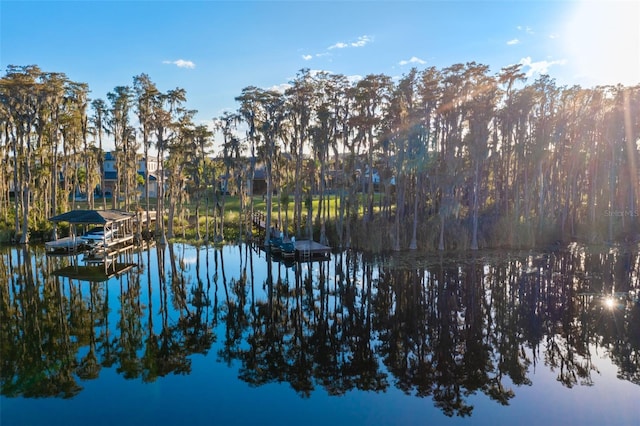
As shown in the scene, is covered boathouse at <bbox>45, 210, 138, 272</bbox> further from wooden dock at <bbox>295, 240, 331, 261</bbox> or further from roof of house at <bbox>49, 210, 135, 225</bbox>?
wooden dock at <bbox>295, 240, 331, 261</bbox>

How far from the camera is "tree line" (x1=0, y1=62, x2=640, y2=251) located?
3091 cm

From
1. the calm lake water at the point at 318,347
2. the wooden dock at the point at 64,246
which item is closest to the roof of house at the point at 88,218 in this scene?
the wooden dock at the point at 64,246

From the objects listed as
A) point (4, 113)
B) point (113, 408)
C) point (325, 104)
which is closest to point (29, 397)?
point (113, 408)

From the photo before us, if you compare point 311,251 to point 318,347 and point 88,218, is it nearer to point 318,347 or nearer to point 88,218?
point 88,218

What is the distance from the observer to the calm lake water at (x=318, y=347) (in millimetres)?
9797

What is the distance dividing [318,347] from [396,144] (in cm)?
2167

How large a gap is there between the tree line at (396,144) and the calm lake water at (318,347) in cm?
1072

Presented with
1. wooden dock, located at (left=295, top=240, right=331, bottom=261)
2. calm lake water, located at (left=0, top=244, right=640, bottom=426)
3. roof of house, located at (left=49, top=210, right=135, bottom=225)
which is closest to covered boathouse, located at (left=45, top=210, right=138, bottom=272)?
roof of house, located at (left=49, top=210, right=135, bottom=225)

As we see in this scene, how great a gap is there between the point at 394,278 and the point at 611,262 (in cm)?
1569

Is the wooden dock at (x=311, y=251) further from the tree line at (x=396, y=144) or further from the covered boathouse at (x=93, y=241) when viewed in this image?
the covered boathouse at (x=93, y=241)

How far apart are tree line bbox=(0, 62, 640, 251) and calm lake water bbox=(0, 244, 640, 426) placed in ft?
35.2

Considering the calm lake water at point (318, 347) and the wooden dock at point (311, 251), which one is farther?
the wooden dock at point (311, 251)

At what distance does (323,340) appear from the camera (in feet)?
45.3

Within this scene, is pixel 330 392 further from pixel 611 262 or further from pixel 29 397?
pixel 611 262
